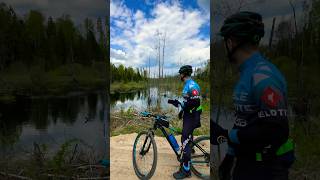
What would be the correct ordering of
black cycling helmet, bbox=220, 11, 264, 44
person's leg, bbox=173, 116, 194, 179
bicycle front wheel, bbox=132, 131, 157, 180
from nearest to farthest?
black cycling helmet, bbox=220, 11, 264, 44 < person's leg, bbox=173, 116, 194, 179 < bicycle front wheel, bbox=132, 131, 157, 180

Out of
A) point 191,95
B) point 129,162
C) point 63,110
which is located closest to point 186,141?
point 191,95

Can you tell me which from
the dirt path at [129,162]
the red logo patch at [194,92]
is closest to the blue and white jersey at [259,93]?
the red logo patch at [194,92]

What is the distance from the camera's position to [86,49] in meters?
3.32

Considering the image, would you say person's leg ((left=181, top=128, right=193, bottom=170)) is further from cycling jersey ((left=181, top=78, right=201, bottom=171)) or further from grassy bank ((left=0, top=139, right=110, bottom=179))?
grassy bank ((left=0, top=139, right=110, bottom=179))

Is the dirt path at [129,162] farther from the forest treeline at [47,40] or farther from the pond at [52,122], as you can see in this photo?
the forest treeline at [47,40]

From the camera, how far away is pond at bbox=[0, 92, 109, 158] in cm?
314

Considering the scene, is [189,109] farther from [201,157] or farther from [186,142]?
[201,157]

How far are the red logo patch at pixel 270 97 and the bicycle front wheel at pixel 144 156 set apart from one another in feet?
11.1

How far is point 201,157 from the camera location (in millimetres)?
4652

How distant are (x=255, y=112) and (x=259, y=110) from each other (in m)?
0.02

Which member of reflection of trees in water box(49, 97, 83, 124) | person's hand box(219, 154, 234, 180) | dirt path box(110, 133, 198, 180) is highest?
reflection of trees in water box(49, 97, 83, 124)

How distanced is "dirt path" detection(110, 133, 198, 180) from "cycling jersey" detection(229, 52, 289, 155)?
11.7 feet

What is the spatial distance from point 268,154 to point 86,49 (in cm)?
229

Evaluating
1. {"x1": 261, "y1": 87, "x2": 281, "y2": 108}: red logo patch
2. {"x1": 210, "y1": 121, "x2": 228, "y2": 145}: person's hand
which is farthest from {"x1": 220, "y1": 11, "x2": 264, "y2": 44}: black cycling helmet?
{"x1": 210, "y1": 121, "x2": 228, "y2": 145}: person's hand
